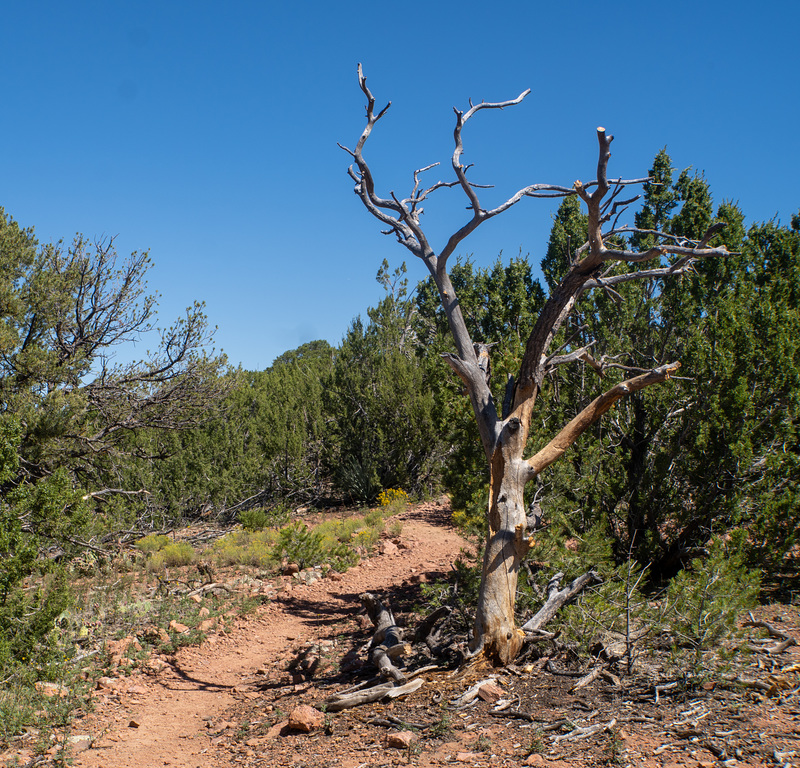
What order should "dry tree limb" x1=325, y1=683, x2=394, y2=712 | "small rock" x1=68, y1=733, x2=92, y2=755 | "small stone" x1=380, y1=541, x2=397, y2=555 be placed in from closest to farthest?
"small rock" x1=68, y1=733, x2=92, y2=755
"dry tree limb" x1=325, y1=683, x2=394, y2=712
"small stone" x1=380, y1=541, x2=397, y2=555

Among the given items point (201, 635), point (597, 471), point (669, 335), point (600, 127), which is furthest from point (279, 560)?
point (600, 127)

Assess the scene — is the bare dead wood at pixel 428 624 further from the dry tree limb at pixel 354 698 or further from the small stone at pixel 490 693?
the small stone at pixel 490 693

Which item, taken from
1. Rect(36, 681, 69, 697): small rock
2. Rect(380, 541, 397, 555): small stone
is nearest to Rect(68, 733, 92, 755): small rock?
Rect(36, 681, 69, 697): small rock

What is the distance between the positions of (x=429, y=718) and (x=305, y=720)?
1001mm

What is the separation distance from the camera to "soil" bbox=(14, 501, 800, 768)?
11.9 ft

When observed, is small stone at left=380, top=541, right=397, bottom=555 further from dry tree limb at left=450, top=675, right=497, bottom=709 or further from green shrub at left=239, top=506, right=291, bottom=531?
dry tree limb at left=450, top=675, right=497, bottom=709

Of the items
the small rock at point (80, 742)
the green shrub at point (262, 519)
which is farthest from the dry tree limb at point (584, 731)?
the green shrub at point (262, 519)

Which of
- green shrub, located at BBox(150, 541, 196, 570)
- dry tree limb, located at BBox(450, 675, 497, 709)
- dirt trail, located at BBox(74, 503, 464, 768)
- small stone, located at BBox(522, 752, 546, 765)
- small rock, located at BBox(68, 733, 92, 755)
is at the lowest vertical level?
small rock, located at BBox(68, 733, 92, 755)

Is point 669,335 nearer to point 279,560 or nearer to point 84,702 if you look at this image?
point 279,560

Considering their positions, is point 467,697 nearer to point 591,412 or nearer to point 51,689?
point 591,412

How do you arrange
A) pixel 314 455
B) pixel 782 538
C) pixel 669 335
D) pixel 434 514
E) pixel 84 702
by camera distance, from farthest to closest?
pixel 314 455, pixel 434 514, pixel 669 335, pixel 782 538, pixel 84 702

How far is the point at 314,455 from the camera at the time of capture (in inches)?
724

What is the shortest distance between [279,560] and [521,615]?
17.9 ft

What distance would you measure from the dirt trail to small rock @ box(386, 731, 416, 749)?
4.80 ft
